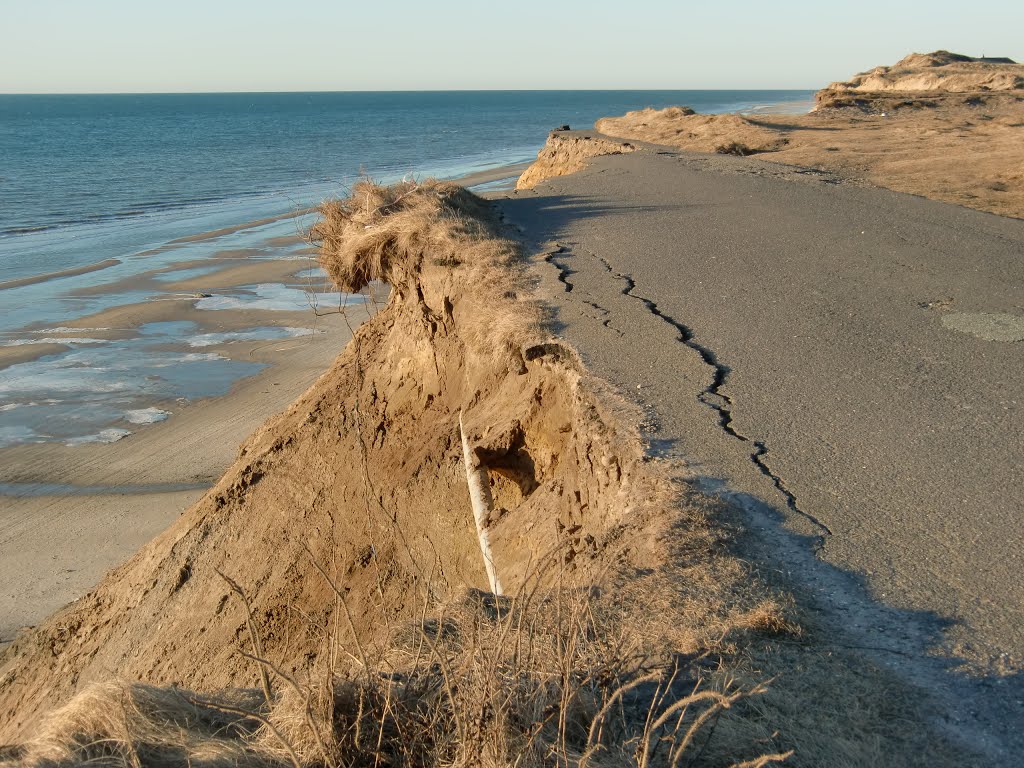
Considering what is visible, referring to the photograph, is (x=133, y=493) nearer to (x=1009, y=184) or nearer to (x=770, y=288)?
(x=770, y=288)

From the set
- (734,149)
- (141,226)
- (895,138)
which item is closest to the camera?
(734,149)

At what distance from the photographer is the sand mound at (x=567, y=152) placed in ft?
64.0

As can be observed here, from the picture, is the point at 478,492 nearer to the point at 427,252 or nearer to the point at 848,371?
the point at 848,371

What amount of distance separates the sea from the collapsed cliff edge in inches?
87.2

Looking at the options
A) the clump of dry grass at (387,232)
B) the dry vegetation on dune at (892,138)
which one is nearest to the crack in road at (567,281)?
the clump of dry grass at (387,232)

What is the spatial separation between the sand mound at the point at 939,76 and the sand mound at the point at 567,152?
15.6 meters

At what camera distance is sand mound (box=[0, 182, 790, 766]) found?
111 inches

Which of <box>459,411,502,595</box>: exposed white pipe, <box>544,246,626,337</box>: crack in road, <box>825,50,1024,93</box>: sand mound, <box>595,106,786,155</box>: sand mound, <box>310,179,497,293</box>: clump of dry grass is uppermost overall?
<box>825,50,1024,93</box>: sand mound

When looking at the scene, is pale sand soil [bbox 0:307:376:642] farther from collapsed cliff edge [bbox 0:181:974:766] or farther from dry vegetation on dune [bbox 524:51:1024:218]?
dry vegetation on dune [bbox 524:51:1024:218]

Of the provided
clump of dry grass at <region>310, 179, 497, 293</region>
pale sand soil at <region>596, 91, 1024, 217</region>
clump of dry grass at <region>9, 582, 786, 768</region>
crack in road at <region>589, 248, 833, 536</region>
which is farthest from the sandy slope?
clump of dry grass at <region>9, 582, 786, 768</region>

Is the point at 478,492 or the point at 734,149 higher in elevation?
the point at 734,149

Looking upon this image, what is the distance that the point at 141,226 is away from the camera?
1356 inches

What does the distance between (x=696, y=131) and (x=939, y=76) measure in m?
23.3

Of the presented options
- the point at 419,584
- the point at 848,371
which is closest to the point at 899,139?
the point at 848,371
